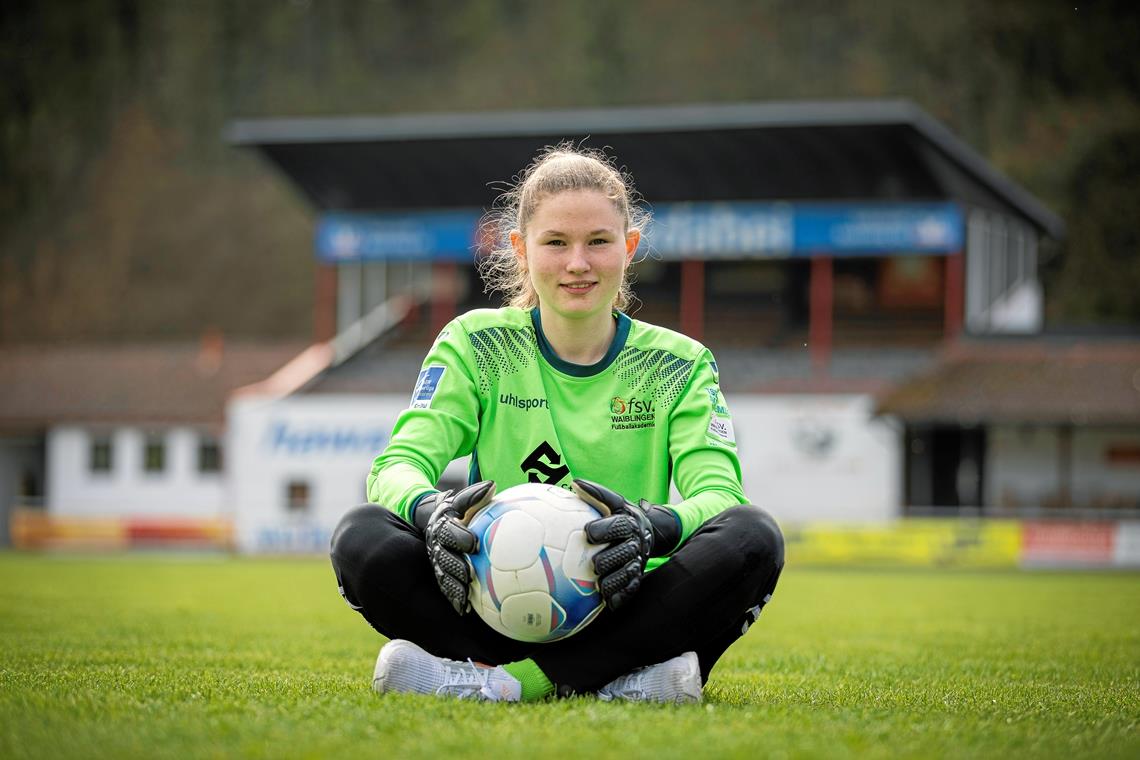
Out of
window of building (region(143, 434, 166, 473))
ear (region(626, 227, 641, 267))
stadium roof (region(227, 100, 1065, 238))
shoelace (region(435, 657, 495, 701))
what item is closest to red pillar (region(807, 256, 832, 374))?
stadium roof (region(227, 100, 1065, 238))

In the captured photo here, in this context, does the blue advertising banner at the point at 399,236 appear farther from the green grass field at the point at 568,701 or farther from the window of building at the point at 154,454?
the green grass field at the point at 568,701

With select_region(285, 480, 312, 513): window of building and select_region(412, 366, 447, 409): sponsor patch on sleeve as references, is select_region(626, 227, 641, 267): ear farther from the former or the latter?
select_region(285, 480, 312, 513): window of building

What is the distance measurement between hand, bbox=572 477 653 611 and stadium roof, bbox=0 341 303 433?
36.7 m

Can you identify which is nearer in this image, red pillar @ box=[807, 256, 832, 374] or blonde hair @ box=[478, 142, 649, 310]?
blonde hair @ box=[478, 142, 649, 310]

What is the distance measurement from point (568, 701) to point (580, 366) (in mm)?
1099

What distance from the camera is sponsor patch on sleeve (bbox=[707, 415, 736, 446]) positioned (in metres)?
4.89

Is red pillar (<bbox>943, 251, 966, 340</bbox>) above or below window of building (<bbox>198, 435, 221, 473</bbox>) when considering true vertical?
above

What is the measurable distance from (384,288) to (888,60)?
45.9 m

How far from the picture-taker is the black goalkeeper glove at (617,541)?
4.29 m

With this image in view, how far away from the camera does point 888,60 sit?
76938 millimetres

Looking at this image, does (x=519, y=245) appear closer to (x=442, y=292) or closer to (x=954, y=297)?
(x=954, y=297)

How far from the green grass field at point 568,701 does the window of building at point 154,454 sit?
92.2ft

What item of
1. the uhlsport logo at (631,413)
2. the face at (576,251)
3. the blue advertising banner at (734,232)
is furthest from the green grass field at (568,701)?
the blue advertising banner at (734,232)

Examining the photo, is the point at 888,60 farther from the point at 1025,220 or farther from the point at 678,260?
the point at 678,260
